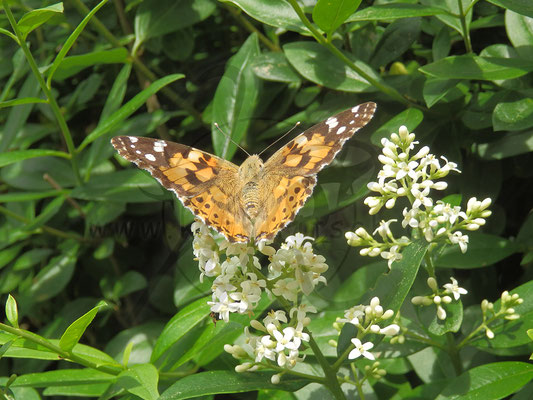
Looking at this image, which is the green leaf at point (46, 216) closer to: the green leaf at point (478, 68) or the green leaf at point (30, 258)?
the green leaf at point (30, 258)

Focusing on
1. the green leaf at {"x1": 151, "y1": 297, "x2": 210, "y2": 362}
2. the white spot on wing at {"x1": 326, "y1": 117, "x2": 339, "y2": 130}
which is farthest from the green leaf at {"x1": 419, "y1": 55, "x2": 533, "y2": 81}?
the green leaf at {"x1": 151, "y1": 297, "x2": 210, "y2": 362}

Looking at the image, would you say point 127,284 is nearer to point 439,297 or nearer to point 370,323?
point 370,323

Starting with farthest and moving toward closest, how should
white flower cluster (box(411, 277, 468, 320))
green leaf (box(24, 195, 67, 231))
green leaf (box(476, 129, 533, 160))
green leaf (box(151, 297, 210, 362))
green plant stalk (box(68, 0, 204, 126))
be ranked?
green plant stalk (box(68, 0, 204, 126)) < green leaf (box(24, 195, 67, 231)) < green leaf (box(476, 129, 533, 160)) < green leaf (box(151, 297, 210, 362)) < white flower cluster (box(411, 277, 468, 320))

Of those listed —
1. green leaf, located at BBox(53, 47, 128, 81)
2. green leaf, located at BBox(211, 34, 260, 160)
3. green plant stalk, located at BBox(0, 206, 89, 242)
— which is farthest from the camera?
green plant stalk, located at BBox(0, 206, 89, 242)

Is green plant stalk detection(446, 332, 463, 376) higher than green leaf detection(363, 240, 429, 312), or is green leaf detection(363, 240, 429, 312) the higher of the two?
green leaf detection(363, 240, 429, 312)

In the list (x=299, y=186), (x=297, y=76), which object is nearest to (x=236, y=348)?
(x=299, y=186)

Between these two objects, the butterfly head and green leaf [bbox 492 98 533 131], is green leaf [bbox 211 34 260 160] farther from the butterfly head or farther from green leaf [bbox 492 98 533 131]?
green leaf [bbox 492 98 533 131]
